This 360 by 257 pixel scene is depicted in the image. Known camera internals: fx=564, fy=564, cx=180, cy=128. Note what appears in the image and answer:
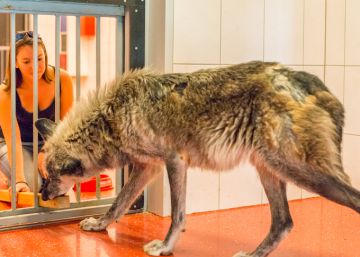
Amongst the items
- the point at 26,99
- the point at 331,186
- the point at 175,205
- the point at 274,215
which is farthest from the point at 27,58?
the point at 331,186

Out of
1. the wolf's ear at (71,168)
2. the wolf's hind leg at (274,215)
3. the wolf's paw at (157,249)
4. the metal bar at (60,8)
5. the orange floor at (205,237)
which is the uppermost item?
the metal bar at (60,8)

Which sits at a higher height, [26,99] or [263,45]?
[263,45]

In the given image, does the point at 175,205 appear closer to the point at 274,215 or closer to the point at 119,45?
the point at 274,215

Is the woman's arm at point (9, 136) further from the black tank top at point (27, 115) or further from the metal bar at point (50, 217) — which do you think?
the metal bar at point (50, 217)

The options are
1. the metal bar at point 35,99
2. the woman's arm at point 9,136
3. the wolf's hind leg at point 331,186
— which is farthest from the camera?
the woman's arm at point 9,136

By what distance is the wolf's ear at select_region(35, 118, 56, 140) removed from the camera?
9.26 ft

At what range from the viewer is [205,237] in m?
2.93

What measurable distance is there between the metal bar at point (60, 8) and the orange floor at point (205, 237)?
115cm

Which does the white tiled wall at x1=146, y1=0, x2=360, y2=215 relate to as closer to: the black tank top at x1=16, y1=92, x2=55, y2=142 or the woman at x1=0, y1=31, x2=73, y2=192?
the woman at x1=0, y1=31, x2=73, y2=192

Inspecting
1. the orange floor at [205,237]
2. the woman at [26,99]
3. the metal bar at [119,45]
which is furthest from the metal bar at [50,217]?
the metal bar at [119,45]

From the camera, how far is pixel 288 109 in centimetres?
237

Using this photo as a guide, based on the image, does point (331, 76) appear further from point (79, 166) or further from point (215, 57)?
point (79, 166)

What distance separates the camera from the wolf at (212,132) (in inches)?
91.4

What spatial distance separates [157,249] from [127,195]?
436 millimetres
